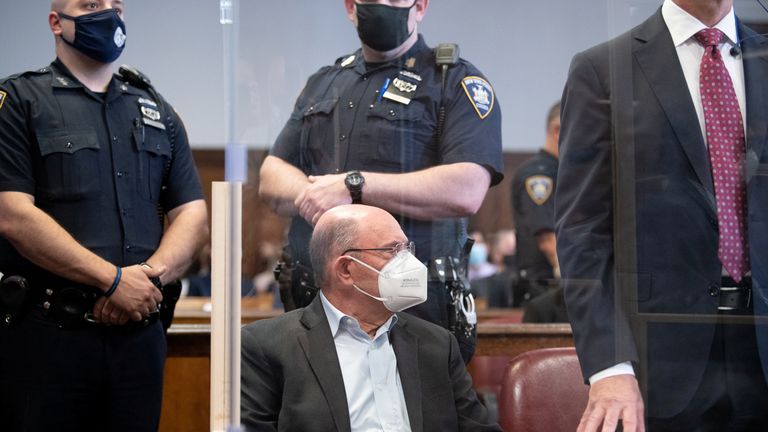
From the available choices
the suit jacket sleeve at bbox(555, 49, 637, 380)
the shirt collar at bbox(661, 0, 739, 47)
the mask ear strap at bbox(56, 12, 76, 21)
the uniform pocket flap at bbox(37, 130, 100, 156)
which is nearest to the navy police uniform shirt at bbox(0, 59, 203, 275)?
the uniform pocket flap at bbox(37, 130, 100, 156)

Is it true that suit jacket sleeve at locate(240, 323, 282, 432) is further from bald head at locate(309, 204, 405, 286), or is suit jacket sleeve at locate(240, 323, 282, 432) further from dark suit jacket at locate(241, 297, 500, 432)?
bald head at locate(309, 204, 405, 286)

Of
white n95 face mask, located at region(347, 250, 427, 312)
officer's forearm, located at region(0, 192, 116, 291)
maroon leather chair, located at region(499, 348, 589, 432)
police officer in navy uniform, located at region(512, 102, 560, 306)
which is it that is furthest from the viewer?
police officer in navy uniform, located at region(512, 102, 560, 306)

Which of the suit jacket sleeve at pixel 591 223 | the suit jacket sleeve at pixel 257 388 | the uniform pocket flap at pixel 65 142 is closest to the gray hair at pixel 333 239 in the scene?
the suit jacket sleeve at pixel 257 388

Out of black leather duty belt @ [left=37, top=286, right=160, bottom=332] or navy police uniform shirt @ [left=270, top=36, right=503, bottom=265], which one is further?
black leather duty belt @ [left=37, top=286, right=160, bottom=332]

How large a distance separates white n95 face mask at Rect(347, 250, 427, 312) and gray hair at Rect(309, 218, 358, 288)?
0.09 ft

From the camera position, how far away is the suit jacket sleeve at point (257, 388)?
6.04 ft

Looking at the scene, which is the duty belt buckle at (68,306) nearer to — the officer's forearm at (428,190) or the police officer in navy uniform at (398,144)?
the police officer in navy uniform at (398,144)

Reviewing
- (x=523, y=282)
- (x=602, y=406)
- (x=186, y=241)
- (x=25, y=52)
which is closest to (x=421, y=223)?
(x=602, y=406)

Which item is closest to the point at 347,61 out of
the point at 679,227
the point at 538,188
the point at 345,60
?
the point at 345,60

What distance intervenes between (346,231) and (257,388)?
34 cm

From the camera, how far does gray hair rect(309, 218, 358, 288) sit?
1.96 m

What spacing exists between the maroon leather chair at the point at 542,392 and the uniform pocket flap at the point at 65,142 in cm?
126

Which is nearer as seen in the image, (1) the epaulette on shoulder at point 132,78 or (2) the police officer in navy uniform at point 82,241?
(2) the police officer in navy uniform at point 82,241

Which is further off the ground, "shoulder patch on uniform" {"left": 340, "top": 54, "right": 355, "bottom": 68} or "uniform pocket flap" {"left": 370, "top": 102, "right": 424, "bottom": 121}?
"shoulder patch on uniform" {"left": 340, "top": 54, "right": 355, "bottom": 68}
